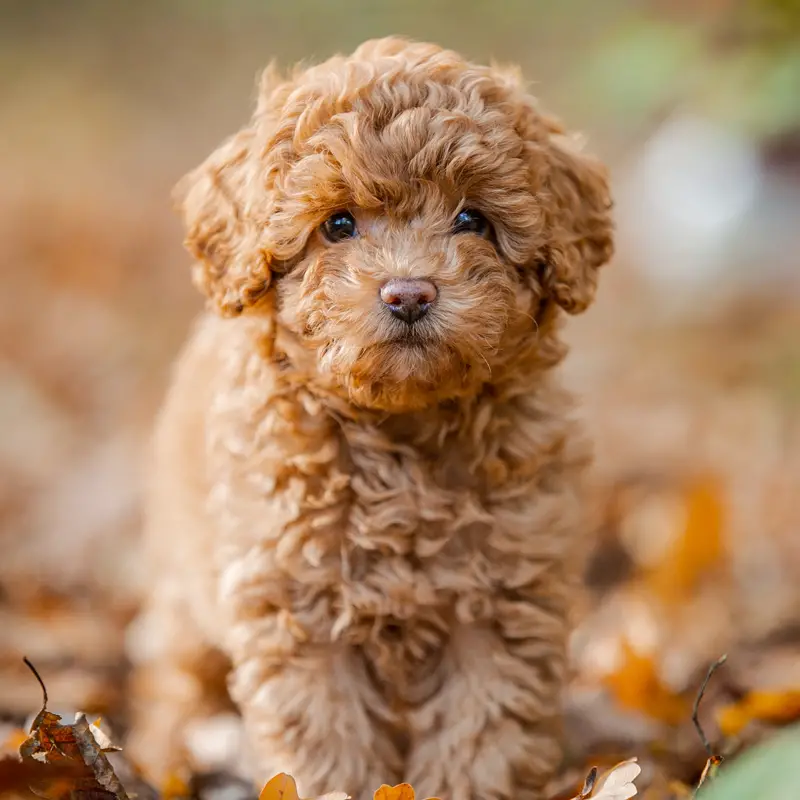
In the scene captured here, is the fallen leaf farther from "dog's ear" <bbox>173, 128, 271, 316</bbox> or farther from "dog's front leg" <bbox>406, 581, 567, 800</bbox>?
"dog's ear" <bbox>173, 128, 271, 316</bbox>

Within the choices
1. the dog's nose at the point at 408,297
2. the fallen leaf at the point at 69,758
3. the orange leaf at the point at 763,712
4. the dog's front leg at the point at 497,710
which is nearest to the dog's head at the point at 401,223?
the dog's nose at the point at 408,297

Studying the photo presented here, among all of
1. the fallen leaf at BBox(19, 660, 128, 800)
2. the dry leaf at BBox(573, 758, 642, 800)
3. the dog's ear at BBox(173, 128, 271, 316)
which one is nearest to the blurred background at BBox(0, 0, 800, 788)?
the dog's ear at BBox(173, 128, 271, 316)

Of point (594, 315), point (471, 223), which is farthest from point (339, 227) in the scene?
point (594, 315)

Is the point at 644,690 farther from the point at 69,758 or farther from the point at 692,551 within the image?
the point at 69,758

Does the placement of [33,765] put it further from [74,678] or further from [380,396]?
[74,678]

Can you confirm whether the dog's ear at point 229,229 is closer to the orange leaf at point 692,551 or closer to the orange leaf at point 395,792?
the orange leaf at point 395,792

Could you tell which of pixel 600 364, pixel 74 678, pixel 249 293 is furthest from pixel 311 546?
pixel 600 364
